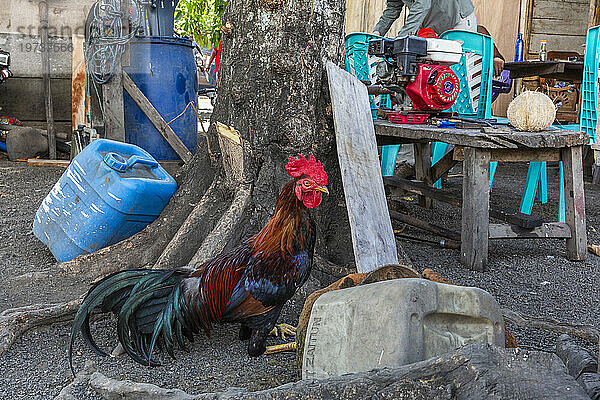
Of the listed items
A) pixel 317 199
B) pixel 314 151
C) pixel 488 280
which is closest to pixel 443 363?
pixel 317 199

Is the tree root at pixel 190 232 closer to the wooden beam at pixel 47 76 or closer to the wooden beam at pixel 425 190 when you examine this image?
the wooden beam at pixel 425 190

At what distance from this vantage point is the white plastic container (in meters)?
4.32

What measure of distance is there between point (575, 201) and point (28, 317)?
3.33m

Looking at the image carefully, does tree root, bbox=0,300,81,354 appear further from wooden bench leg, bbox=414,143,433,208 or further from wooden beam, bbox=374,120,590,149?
wooden bench leg, bbox=414,143,433,208

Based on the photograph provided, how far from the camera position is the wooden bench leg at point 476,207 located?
3.72m

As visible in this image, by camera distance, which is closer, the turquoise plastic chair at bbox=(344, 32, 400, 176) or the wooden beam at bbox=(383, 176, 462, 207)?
the wooden beam at bbox=(383, 176, 462, 207)

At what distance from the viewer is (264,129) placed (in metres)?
3.32

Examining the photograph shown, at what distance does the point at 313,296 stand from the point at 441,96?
8.43 ft

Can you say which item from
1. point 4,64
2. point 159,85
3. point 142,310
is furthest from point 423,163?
point 4,64

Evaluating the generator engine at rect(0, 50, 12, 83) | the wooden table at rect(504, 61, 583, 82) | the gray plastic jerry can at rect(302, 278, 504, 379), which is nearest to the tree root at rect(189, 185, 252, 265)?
the gray plastic jerry can at rect(302, 278, 504, 379)

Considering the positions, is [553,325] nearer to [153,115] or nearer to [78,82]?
[153,115]

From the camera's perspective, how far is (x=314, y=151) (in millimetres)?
3342

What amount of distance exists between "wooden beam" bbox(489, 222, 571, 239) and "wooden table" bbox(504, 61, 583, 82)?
2.60 meters

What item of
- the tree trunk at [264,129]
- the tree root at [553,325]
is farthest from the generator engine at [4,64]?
the tree root at [553,325]
